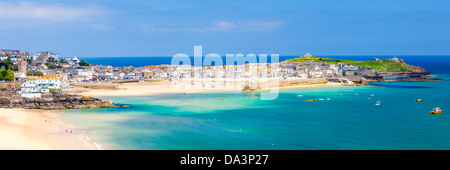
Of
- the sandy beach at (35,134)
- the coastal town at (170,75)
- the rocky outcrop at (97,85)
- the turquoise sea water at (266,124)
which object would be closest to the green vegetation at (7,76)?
the coastal town at (170,75)

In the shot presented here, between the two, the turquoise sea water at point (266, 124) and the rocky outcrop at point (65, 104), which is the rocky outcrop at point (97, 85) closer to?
the turquoise sea water at point (266, 124)

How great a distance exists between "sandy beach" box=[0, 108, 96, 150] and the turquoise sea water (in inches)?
41.0

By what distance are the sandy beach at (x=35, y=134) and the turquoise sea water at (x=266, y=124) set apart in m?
1.04

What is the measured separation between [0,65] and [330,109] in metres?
52.0

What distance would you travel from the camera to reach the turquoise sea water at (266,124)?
22.6 meters

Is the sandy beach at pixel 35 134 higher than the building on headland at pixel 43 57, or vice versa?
the building on headland at pixel 43 57

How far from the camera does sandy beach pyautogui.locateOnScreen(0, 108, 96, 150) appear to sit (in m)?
21.6

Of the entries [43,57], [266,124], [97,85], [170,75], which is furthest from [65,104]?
[43,57]

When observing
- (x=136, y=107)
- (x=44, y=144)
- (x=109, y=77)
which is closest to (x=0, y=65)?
(x=109, y=77)

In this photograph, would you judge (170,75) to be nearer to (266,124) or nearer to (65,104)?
(65,104)

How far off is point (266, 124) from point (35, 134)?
13537mm

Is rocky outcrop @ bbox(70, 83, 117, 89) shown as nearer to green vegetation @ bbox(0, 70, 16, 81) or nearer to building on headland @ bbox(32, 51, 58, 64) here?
green vegetation @ bbox(0, 70, 16, 81)
